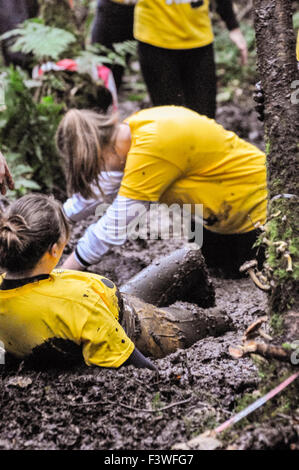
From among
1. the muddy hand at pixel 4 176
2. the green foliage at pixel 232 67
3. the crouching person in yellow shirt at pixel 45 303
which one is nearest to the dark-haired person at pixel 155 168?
the muddy hand at pixel 4 176

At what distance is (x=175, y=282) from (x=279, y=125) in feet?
4.85

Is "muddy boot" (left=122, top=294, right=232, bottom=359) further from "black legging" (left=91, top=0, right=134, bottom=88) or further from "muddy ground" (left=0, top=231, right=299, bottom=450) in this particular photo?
"black legging" (left=91, top=0, right=134, bottom=88)

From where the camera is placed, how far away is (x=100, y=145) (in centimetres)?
327

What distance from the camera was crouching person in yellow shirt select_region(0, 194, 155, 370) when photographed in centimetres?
227

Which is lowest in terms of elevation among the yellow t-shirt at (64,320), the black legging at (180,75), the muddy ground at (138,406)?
the muddy ground at (138,406)

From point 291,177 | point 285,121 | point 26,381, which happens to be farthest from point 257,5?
point 26,381

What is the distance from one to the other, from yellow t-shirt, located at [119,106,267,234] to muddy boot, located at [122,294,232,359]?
82 cm

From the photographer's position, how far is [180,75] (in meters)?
4.66

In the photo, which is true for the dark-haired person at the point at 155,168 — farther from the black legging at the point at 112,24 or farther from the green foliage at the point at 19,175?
the black legging at the point at 112,24

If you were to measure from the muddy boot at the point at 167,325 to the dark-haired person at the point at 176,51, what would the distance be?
219cm

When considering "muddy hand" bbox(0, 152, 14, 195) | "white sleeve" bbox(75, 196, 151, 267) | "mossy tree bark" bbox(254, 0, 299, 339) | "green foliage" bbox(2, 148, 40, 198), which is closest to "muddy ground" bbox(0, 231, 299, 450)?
"mossy tree bark" bbox(254, 0, 299, 339)

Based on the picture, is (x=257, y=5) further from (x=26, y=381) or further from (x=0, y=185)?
(x=26, y=381)

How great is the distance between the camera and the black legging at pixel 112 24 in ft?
19.2

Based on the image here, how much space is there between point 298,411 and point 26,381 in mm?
1180
